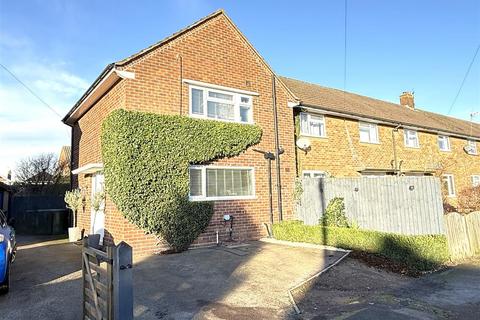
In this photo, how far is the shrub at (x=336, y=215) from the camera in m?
11.2

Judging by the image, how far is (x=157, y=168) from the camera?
32.2 ft

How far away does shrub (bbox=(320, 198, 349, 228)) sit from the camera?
11164 mm

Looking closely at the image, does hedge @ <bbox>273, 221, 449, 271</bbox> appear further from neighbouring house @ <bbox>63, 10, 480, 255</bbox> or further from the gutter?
the gutter

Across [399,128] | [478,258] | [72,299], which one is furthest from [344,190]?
[399,128]

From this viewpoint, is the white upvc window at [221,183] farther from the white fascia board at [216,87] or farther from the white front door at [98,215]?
the white front door at [98,215]

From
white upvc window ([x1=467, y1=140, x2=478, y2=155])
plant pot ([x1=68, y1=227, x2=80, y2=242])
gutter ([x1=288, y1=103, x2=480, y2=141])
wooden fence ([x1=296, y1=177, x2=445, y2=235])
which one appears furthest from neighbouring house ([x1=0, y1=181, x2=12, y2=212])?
white upvc window ([x1=467, y1=140, x2=478, y2=155])

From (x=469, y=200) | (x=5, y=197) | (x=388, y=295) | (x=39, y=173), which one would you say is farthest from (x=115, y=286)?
(x=39, y=173)

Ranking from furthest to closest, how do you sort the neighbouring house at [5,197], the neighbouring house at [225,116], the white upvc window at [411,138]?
the white upvc window at [411,138]
the neighbouring house at [5,197]
the neighbouring house at [225,116]

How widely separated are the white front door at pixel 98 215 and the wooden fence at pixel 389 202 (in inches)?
286

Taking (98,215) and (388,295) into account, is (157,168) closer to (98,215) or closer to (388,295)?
(98,215)

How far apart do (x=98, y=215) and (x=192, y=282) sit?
20.5 ft

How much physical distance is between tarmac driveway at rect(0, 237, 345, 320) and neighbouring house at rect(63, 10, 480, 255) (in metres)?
1.59

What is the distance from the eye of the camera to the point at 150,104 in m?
10.2

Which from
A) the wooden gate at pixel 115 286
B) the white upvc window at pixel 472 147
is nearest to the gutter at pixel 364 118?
the white upvc window at pixel 472 147
